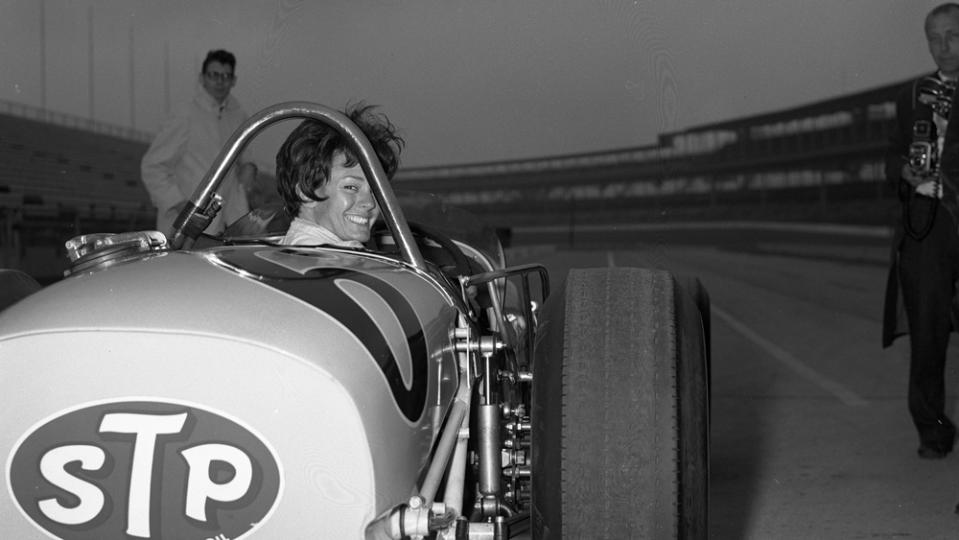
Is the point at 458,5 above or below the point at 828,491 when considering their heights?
above

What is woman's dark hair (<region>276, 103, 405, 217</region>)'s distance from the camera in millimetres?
3268

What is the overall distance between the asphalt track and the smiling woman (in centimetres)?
164

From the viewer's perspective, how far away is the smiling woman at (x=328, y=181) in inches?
128

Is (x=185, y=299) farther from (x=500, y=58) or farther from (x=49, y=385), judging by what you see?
(x=500, y=58)

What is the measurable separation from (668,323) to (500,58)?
2.96m

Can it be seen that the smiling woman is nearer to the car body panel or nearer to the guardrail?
the car body panel

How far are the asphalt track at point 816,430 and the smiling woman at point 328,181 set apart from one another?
1.64 meters

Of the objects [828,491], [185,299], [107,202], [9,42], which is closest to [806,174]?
[107,202]

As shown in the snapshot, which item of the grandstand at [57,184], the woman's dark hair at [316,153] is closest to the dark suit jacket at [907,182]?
the woman's dark hair at [316,153]

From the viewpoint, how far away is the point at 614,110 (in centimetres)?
513

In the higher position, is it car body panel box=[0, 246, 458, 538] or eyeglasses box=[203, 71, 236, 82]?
eyeglasses box=[203, 71, 236, 82]

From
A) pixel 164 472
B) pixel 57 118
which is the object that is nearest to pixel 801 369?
pixel 164 472

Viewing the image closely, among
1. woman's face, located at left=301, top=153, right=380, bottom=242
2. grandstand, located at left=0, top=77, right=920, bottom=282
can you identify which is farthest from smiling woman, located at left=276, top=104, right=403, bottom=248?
grandstand, located at left=0, top=77, right=920, bottom=282

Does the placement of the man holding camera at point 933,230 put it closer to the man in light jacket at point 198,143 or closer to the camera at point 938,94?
the camera at point 938,94
